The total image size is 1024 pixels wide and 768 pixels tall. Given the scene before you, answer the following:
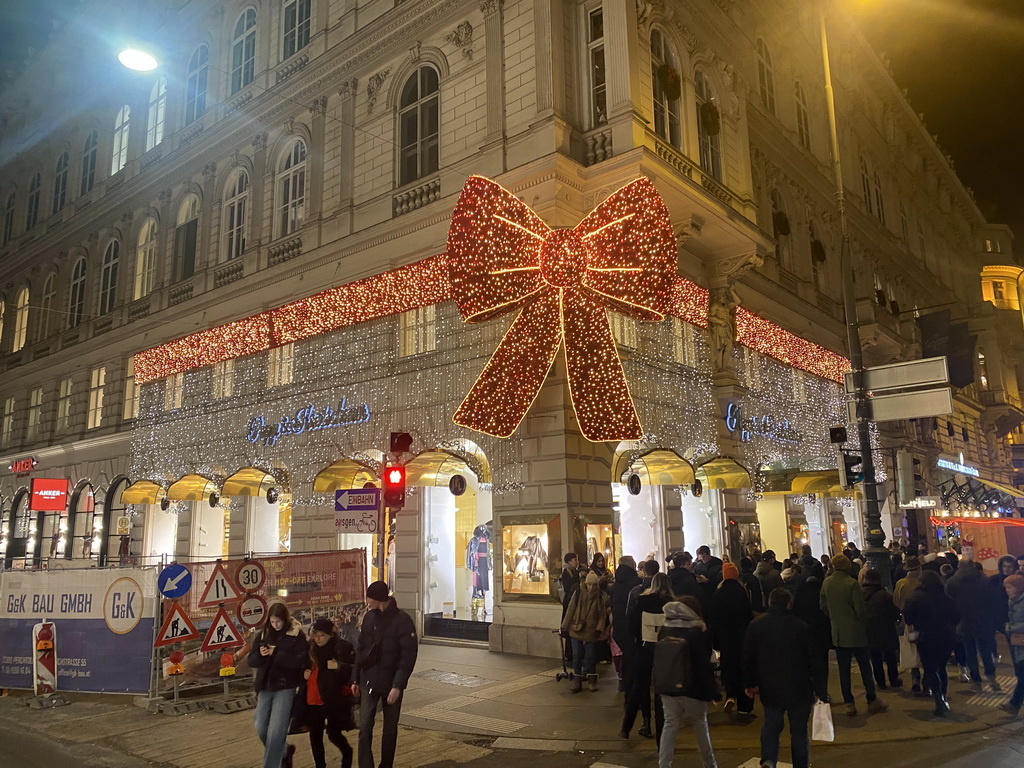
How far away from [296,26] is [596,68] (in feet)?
35.1

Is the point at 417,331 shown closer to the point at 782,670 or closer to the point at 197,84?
the point at 782,670

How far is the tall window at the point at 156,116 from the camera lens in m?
26.8

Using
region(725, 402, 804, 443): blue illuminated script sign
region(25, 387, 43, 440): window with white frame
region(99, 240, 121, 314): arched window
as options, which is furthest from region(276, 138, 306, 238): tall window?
region(25, 387, 43, 440): window with white frame

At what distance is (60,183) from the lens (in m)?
32.4

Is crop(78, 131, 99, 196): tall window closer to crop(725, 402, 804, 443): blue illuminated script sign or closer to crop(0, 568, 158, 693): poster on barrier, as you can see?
crop(0, 568, 158, 693): poster on barrier

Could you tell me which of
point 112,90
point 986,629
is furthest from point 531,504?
point 112,90

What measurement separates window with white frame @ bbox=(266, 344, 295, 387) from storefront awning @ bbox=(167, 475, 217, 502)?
339cm

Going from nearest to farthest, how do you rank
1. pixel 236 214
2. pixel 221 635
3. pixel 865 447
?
pixel 221 635, pixel 865 447, pixel 236 214

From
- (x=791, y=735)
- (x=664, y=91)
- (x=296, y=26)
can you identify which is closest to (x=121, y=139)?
(x=296, y=26)

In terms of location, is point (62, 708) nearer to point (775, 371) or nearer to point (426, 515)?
point (426, 515)

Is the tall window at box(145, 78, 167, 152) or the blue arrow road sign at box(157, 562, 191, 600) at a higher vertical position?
the tall window at box(145, 78, 167, 152)

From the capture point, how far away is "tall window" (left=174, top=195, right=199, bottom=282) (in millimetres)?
24344

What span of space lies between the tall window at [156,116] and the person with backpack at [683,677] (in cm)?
2672

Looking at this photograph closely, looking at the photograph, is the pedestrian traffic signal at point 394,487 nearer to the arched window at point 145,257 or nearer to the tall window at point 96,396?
the arched window at point 145,257
